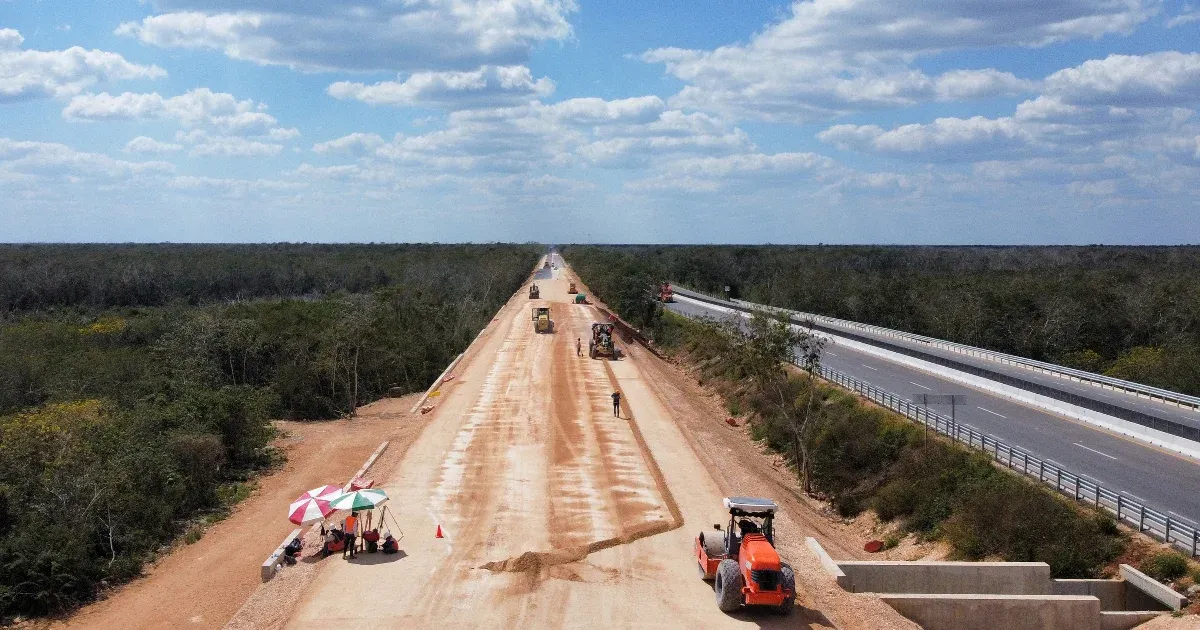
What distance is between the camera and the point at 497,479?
26.9 metres

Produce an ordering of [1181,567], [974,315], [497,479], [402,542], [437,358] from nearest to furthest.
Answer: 1. [1181,567]
2. [402,542]
3. [497,479]
4. [437,358]
5. [974,315]

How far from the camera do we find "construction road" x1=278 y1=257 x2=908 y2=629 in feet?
55.0

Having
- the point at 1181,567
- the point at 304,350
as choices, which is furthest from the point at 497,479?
the point at 304,350

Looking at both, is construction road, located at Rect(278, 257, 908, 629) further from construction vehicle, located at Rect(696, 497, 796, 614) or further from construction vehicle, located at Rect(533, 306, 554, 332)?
construction vehicle, located at Rect(533, 306, 554, 332)

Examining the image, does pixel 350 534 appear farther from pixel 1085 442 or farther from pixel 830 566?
pixel 1085 442

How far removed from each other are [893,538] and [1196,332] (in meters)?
41.5

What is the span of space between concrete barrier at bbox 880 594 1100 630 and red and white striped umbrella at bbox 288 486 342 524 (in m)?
12.0

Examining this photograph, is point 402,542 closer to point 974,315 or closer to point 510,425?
point 510,425

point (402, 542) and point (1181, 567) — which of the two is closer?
point (1181, 567)

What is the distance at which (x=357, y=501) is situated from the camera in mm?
19766

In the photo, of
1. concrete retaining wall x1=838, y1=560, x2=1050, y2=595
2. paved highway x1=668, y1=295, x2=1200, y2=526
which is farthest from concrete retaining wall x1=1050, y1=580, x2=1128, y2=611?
paved highway x1=668, y1=295, x2=1200, y2=526

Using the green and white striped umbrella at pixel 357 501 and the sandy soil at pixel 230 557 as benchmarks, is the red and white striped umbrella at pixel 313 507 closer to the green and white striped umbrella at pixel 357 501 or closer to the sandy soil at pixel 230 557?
the green and white striped umbrella at pixel 357 501

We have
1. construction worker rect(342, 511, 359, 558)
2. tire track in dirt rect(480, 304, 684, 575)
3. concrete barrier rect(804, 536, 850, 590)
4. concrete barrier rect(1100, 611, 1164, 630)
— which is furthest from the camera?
construction worker rect(342, 511, 359, 558)

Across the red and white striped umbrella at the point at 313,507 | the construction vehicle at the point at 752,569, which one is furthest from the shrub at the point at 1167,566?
the red and white striped umbrella at the point at 313,507
